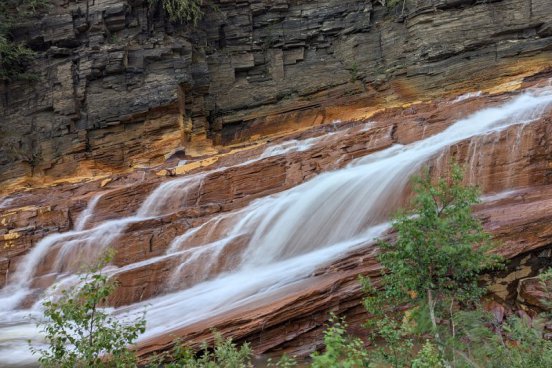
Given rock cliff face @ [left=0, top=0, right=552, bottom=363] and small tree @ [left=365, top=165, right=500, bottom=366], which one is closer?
small tree @ [left=365, top=165, right=500, bottom=366]

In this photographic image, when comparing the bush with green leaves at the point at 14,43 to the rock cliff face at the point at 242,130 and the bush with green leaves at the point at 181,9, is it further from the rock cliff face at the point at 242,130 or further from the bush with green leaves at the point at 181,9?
the bush with green leaves at the point at 181,9

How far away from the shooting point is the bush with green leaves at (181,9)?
22.8m

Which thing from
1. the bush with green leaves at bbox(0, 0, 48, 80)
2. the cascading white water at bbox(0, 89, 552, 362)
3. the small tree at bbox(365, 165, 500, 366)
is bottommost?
the cascading white water at bbox(0, 89, 552, 362)

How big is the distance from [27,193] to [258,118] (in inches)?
396

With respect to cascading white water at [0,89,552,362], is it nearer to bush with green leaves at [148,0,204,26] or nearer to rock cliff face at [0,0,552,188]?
rock cliff face at [0,0,552,188]

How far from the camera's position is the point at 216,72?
2352 cm

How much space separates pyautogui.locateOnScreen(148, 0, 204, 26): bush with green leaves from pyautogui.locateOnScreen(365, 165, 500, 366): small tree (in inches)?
784

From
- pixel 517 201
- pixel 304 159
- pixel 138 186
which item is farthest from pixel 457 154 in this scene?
pixel 138 186

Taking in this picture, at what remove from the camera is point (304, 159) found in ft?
46.7

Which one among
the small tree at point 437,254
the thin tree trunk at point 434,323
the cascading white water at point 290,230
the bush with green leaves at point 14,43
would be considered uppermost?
the bush with green leaves at point 14,43

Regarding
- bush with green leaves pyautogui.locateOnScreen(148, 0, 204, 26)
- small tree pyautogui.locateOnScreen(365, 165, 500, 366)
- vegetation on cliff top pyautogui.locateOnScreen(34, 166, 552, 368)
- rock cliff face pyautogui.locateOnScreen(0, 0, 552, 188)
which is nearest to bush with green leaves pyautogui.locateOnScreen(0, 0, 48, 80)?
rock cliff face pyautogui.locateOnScreen(0, 0, 552, 188)

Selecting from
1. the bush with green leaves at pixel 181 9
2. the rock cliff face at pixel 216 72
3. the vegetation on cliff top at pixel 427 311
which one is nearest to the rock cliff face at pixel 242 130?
the rock cliff face at pixel 216 72

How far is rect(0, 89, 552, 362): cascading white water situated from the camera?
384 inches

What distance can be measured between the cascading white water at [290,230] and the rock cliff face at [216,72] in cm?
635
